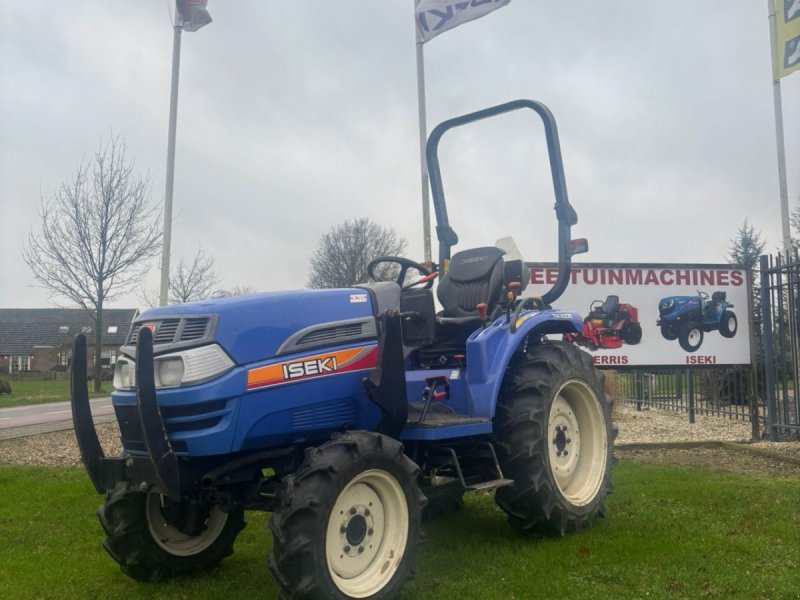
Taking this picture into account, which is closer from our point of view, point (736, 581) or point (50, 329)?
point (736, 581)

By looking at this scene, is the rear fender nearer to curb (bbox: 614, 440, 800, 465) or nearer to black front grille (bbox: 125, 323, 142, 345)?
black front grille (bbox: 125, 323, 142, 345)

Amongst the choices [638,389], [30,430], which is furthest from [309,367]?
[638,389]

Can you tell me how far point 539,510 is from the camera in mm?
5137

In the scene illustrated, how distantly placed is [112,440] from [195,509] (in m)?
7.25

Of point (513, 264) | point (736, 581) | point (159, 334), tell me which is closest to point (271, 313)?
point (159, 334)

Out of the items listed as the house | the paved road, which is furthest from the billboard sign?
the house

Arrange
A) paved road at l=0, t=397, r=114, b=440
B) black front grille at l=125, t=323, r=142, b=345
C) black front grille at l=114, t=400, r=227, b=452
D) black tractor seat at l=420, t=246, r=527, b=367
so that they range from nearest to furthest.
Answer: black front grille at l=114, t=400, r=227, b=452
black front grille at l=125, t=323, r=142, b=345
black tractor seat at l=420, t=246, r=527, b=367
paved road at l=0, t=397, r=114, b=440

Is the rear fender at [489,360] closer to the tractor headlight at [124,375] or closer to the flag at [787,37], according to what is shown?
the tractor headlight at [124,375]

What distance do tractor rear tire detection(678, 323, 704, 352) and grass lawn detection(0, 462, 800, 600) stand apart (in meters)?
4.69

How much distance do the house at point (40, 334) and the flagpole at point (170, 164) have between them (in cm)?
4387

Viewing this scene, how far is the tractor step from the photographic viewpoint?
4770mm

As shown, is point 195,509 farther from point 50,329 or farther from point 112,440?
point 50,329

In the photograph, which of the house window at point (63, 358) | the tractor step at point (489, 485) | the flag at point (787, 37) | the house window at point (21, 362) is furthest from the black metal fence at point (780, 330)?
the house window at point (21, 362)

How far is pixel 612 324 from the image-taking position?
11430 millimetres
